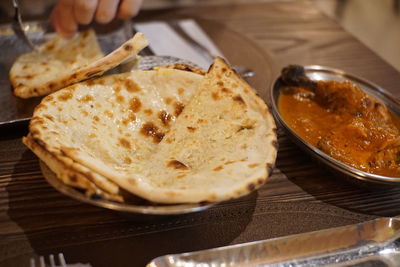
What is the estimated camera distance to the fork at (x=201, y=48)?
7.09ft

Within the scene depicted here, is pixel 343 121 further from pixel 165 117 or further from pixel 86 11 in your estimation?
pixel 86 11

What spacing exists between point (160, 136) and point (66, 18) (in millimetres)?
Result: 1033

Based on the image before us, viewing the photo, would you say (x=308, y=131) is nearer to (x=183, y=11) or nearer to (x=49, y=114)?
(x=49, y=114)

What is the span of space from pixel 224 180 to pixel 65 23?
1458 millimetres

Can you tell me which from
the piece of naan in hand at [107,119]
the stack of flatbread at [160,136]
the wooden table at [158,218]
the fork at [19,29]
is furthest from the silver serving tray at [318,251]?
the fork at [19,29]

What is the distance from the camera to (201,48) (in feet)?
7.99

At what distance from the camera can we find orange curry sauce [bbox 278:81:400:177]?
5.19ft

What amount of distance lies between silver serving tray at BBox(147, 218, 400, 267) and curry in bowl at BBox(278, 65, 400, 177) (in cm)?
29

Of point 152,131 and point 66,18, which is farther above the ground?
point 66,18

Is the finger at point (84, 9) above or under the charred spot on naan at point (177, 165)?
above

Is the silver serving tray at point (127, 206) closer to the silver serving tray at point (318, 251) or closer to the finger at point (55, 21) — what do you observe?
the silver serving tray at point (318, 251)

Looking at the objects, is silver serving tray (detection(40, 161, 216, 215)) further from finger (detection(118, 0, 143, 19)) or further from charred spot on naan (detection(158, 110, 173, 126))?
finger (detection(118, 0, 143, 19))

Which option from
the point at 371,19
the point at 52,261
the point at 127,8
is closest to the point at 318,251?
the point at 52,261

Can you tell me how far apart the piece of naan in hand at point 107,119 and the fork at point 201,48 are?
60 centimetres
